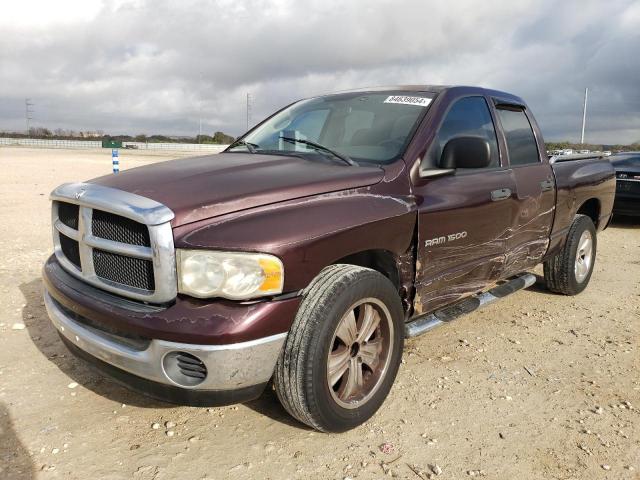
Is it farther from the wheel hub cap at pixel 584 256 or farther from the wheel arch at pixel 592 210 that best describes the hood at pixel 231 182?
the wheel arch at pixel 592 210

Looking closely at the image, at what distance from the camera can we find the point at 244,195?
2.46m

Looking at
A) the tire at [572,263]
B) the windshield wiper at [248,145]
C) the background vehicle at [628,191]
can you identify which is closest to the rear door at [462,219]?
the windshield wiper at [248,145]

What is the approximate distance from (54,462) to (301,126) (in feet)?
8.46

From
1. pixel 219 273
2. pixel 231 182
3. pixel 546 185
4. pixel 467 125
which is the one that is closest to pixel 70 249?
pixel 231 182

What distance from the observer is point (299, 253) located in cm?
236

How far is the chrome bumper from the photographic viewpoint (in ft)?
7.15

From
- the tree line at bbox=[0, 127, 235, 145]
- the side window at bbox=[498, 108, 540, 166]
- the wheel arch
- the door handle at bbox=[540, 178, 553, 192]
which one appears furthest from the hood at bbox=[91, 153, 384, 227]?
the tree line at bbox=[0, 127, 235, 145]

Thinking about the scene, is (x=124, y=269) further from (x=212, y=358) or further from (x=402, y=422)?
(x=402, y=422)

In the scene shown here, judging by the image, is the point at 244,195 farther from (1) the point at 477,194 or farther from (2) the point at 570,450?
(2) the point at 570,450

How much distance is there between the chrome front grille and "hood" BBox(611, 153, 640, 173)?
9741 mm

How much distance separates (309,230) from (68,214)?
1.37 metres

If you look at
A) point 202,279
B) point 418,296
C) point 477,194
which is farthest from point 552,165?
point 202,279

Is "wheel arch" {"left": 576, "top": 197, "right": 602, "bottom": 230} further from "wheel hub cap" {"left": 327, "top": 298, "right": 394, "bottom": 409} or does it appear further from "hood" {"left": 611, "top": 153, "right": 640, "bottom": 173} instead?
"hood" {"left": 611, "top": 153, "right": 640, "bottom": 173}

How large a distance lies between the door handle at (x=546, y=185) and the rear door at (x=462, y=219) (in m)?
0.58
